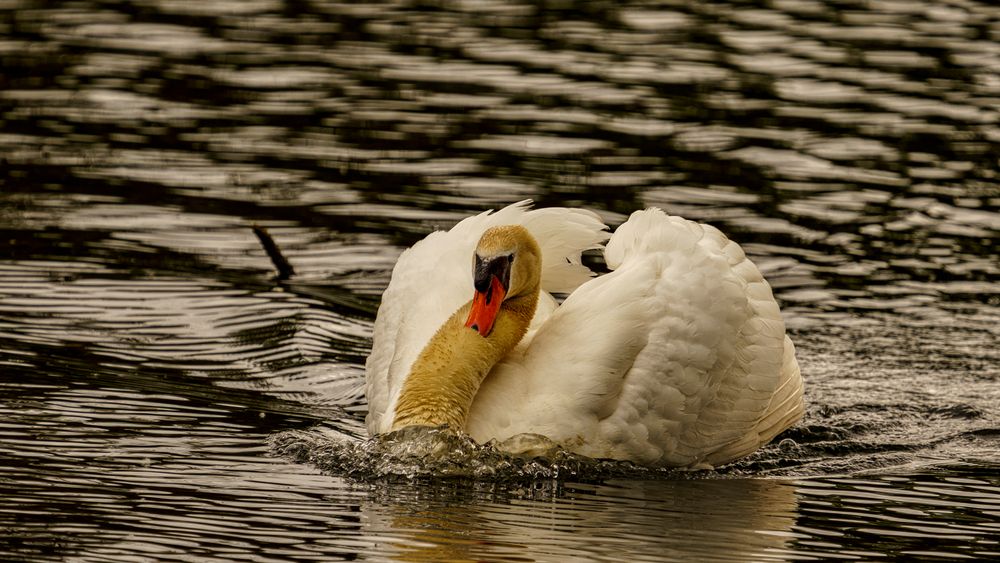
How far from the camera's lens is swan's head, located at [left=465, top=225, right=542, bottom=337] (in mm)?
8664

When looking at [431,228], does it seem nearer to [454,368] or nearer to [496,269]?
[496,269]

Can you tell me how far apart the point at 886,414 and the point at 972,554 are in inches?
108

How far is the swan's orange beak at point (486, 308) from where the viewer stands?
865 cm

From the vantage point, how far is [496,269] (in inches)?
341

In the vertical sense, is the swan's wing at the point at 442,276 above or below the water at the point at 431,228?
above

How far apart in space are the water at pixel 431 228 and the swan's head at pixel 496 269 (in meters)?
0.77

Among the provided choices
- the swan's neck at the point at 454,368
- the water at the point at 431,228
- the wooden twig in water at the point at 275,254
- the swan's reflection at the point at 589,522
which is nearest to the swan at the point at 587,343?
the swan's neck at the point at 454,368

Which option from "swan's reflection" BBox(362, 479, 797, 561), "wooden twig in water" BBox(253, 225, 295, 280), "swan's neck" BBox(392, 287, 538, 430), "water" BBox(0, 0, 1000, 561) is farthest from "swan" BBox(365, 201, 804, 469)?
"wooden twig in water" BBox(253, 225, 295, 280)

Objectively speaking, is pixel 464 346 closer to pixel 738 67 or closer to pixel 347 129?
pixel 347 129

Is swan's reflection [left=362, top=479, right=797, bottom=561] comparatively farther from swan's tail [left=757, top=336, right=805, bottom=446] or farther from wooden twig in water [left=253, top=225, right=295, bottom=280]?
wooden twig in water [left=253, top=225, right=295, bottom=280]

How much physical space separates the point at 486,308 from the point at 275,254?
11.8ft

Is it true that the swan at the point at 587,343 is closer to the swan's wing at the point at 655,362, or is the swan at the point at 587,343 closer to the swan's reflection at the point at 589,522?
the swan's wing at the point at 655,362

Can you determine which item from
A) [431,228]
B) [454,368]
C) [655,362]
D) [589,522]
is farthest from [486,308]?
[431,228]

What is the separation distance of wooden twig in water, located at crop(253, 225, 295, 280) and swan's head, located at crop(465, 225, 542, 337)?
124 inches
